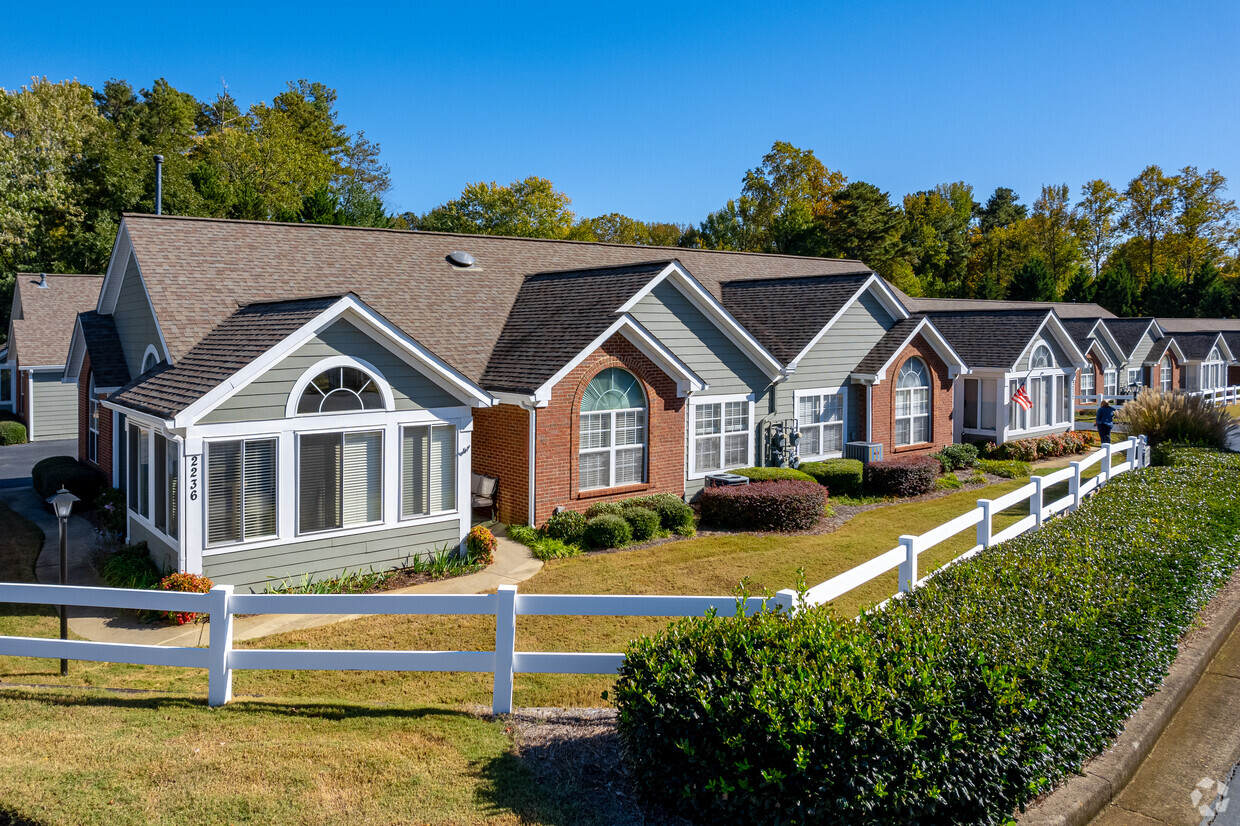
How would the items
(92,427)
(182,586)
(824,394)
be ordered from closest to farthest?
(182,586) < (92,427) < (824,394)

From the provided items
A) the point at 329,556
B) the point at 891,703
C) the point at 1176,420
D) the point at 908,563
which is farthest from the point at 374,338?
the point at 1176,420

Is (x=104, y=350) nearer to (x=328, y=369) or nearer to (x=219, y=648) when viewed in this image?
(x=328, y=369)

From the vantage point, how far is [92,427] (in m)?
20.7

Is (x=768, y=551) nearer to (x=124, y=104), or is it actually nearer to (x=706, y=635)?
(x=706, y=635)

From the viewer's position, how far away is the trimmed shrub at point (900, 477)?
866 inches

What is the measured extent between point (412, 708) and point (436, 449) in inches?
284

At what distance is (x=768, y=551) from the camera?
16219 millimetres

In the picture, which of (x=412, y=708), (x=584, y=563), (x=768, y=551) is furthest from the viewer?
(x=768, y=551)

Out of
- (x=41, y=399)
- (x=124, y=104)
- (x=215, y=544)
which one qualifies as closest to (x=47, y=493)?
(x=215, y=544)

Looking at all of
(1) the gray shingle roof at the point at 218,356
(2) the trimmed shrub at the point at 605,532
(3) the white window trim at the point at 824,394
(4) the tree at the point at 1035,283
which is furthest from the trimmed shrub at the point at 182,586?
(4) the tree at the point at 1035,283

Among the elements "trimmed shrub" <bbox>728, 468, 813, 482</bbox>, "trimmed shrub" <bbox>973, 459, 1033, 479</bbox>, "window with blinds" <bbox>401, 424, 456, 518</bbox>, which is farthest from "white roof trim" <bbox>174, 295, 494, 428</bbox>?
"trimmed shrub" <bbox>973, 459, 1033, 479</bbox>

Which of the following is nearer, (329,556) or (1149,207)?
(329,556)

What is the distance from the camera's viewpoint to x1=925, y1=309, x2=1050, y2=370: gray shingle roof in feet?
94.9

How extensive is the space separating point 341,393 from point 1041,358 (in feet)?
84.1
